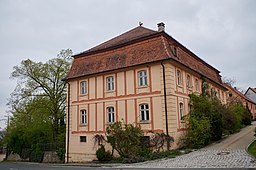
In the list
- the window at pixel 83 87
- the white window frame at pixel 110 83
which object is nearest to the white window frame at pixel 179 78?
the white window frame at pixel 110 83

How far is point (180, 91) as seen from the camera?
22172 mm

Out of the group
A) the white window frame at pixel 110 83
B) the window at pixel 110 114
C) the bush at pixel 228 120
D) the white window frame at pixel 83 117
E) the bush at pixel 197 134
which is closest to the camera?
the bush at pixel 197 134

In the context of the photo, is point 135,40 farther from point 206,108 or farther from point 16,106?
point 16,106

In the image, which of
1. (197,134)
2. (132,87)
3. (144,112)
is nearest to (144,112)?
(144,112)

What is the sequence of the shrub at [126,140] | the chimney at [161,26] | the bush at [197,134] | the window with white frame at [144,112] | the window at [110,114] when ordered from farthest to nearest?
the window at [110,114] → the chimney at [161,26] → the window with white frame at [144,112] → the bush at [197,134] → the shrub at [126,140]

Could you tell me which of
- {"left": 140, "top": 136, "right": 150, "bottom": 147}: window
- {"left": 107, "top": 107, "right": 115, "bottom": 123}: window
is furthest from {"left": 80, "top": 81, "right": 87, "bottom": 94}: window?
{"left": 140, "top": 136, "right": 150, "bottom": 147}: window

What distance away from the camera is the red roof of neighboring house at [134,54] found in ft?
70.5

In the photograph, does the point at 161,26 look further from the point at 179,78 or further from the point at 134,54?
the point at 179,78

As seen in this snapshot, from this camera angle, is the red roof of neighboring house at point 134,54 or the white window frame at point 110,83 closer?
the red roof of neighboring house at point 134,54

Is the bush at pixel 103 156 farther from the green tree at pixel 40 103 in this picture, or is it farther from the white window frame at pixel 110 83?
the green tree at pixel 40 103

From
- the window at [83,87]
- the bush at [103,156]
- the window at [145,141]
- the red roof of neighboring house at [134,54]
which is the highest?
the red roof of neighboring house at [134,54]

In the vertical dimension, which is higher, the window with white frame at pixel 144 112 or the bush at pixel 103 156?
the window with white frame at pixel 144 112

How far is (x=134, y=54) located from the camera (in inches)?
894

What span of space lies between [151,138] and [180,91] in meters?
4.94
